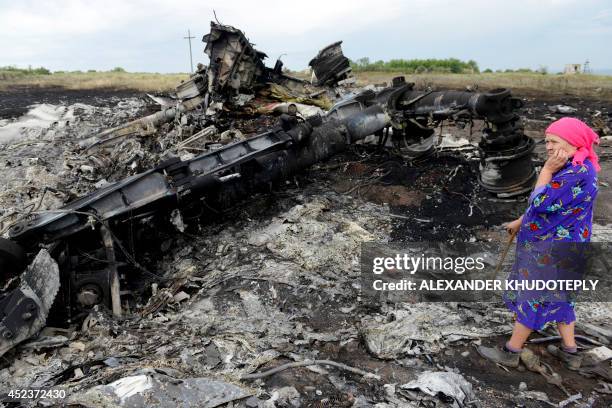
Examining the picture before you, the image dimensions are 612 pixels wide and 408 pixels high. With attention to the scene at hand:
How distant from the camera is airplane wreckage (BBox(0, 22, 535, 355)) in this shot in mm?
4406

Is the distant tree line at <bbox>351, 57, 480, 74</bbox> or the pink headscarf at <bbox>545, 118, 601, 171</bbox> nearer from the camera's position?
the pink headscarf at <bbox>545, 118, 601, 171</bbox>

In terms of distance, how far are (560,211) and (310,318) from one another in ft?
7.81

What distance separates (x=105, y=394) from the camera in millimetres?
2840

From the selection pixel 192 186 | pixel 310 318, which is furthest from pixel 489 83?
pixel 310 318

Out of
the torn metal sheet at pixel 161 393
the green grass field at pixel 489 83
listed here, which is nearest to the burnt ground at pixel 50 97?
the green grass field at pixel 489 83

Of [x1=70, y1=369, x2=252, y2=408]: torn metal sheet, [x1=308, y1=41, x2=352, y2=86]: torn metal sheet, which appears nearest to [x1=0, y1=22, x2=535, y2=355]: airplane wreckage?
[x1=70, y1=369, x2=252, y2=408]: torn metal sheet

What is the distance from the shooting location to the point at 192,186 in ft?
17.3

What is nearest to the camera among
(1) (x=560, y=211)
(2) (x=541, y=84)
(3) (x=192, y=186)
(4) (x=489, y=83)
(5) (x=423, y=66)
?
(1) (x=560, y=211)

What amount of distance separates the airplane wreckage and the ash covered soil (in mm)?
274

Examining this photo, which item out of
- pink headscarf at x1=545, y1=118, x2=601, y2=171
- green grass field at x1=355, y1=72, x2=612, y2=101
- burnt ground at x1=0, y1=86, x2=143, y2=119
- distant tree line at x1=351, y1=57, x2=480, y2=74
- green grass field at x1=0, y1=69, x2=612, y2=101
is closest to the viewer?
pink headscarf at x1=545, y1=118, x2=601, y2=171

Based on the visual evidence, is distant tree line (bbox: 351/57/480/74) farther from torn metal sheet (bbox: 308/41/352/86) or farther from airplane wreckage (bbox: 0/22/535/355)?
airplane wreckage (bbox: 0/22/535/355)

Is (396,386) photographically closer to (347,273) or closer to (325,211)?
(347,273)

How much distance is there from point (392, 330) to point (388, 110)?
15.0 ft

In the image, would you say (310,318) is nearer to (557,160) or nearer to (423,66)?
(557,160)
